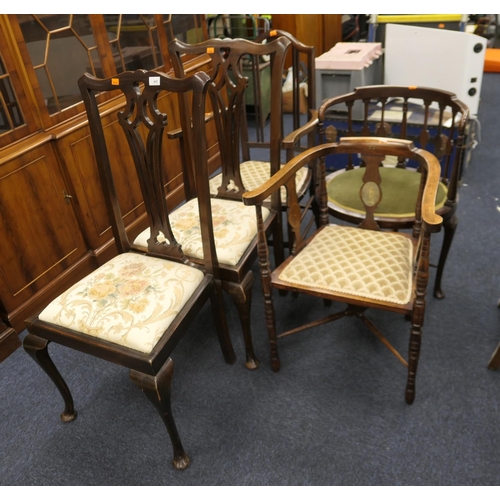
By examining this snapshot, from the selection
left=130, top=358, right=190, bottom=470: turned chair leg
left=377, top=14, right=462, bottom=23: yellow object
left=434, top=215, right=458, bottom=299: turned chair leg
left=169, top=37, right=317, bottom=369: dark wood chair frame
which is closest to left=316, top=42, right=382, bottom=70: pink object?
left=377, top=14, right=462, bottom=23: yellow object

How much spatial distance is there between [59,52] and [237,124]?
927mm

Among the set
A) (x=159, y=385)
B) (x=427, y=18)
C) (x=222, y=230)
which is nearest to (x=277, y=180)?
(x=222, y=230)

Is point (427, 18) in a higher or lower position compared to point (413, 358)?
higher

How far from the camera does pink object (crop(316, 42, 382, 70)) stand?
2514 mm

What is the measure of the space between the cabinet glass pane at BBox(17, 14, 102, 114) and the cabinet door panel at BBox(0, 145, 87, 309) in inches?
11.1

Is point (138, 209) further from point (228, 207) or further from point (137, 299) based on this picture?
point (137, 299)

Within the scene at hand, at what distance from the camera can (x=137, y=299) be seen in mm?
1240

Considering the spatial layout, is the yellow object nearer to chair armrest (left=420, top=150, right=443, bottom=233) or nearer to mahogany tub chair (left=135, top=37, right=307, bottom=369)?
mahogany tub chair (left=135, top=37, right=307, bottom=369)

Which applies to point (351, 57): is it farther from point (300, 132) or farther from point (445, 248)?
point (445, 248)

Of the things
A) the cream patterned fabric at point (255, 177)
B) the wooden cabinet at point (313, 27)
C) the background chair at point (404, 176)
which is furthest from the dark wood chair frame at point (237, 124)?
the wooden cabinet at point (313, 27)

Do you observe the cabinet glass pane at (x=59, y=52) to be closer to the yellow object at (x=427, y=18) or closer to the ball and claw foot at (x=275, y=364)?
the ball and claw foot at (x=275, y=364)

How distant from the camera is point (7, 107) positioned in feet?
5.45

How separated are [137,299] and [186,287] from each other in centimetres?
15

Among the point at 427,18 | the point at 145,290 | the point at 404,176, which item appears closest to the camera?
the point at 145,290
